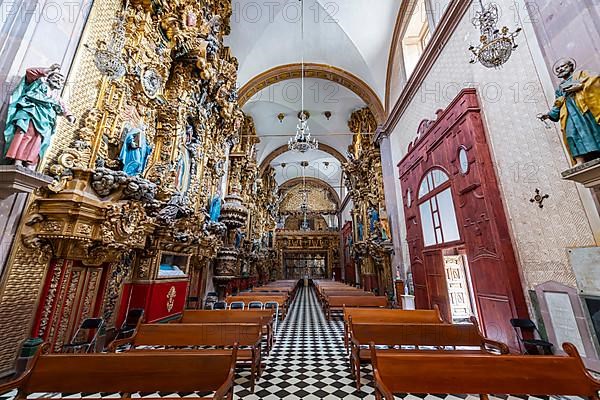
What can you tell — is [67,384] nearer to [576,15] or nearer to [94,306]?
[94,306]

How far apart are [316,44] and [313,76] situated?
1484mm

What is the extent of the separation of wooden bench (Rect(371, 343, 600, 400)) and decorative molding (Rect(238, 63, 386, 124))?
36.2ft

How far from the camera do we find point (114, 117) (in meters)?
4.19

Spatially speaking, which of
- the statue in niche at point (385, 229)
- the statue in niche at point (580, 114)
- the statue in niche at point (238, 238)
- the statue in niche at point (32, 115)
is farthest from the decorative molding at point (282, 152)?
the statue in niche at point (580, 114)

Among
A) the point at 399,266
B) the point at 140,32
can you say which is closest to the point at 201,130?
the point at 140,32

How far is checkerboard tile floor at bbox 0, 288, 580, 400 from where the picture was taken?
2.99 metres

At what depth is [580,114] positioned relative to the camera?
263 centimetres

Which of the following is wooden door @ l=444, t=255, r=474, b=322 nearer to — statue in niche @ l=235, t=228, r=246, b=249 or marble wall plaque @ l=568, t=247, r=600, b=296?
marble wall plaque @ l=568, t=247, r=600, b=296

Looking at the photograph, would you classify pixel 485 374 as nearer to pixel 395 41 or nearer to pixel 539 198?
Answer: pixel 539 198

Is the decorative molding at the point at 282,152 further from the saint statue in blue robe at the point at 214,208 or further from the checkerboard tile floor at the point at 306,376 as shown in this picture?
the checkerboard tile floor at the point at 306,376

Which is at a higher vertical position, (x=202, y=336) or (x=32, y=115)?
(x=32, y=115)

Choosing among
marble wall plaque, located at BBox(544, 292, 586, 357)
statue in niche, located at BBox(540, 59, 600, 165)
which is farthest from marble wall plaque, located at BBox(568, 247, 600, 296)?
statue in niche, located at BBox(540, 59, 600, 165)

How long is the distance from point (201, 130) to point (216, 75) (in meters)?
1.99

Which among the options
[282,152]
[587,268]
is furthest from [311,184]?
[587,268]
